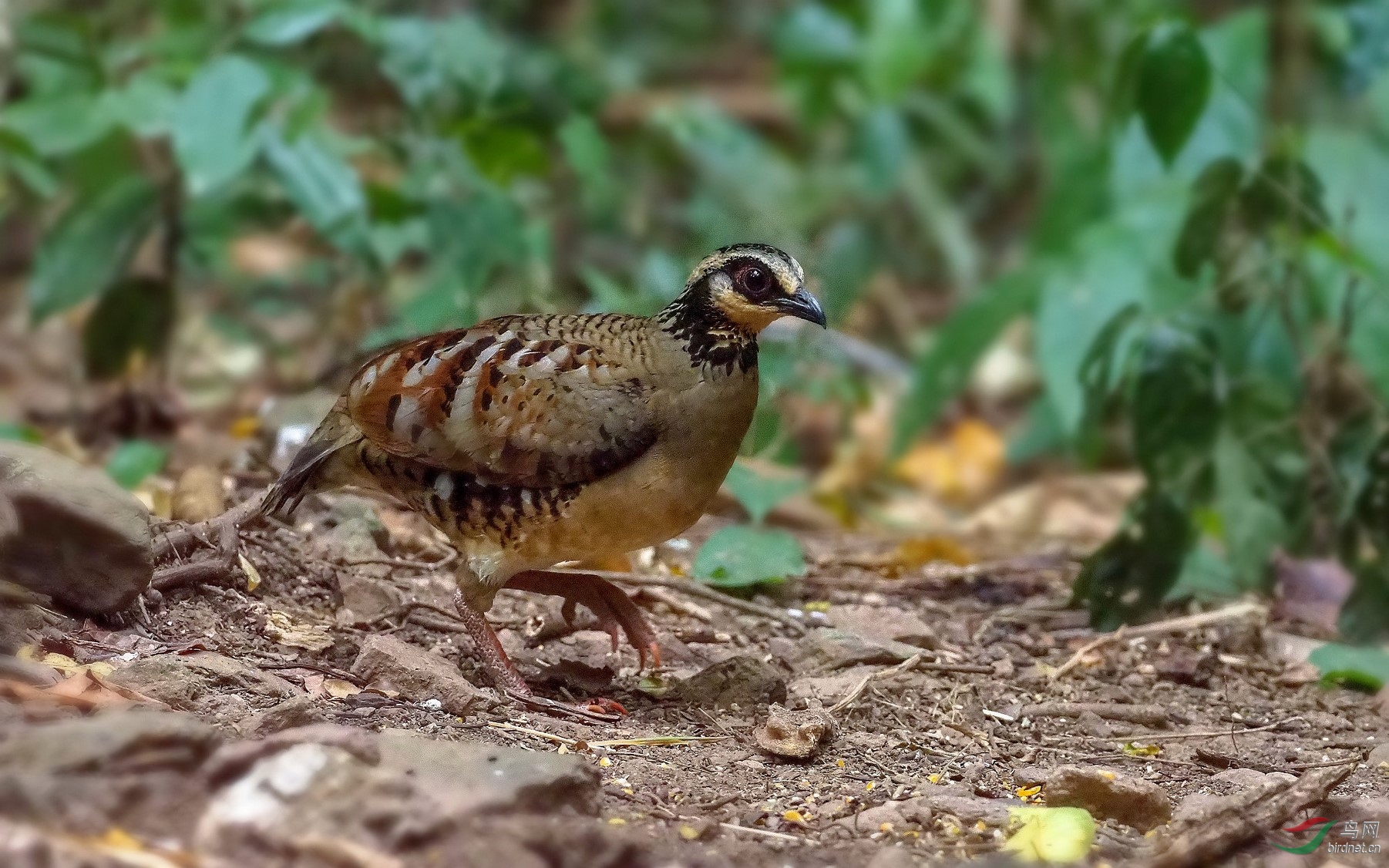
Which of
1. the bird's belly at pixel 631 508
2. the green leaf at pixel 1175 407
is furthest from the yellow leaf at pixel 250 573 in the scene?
the green leaf at pixel 1175 407

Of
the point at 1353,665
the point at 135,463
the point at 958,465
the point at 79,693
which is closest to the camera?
the point at 79,693

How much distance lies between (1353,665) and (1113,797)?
162 cm

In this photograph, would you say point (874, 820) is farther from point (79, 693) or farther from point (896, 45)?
point (896, 45)

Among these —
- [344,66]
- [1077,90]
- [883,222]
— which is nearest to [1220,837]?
[344,66]

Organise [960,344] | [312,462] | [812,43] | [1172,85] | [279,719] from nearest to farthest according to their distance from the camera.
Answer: [279,719]
[312,462]
[1172,85]
[960,344]
[812,43]

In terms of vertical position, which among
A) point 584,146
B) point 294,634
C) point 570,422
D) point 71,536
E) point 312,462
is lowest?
point 294,634

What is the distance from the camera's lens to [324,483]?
4246 mm

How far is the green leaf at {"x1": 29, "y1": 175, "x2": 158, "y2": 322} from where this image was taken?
19.6 ft

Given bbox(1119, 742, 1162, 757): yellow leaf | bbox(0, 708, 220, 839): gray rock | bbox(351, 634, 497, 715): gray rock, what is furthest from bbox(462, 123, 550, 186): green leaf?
bbox(0, 708, 220, 839): gray rock

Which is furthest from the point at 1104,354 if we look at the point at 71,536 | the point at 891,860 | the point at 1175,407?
the point at 71,536

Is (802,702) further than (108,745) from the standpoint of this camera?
Yes

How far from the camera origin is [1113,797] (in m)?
3.16

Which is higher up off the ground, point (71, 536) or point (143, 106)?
point (143, 106)

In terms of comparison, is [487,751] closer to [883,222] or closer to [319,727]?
[319,727]
